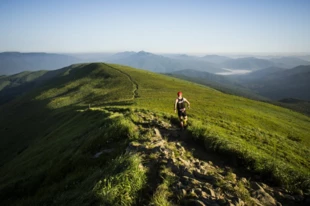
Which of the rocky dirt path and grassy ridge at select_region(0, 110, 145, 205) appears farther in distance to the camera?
the rocky dirt path

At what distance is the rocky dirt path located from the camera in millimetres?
8054

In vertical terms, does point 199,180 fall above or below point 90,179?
above

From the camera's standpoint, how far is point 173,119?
21.0 m

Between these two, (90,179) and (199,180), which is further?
(90,179)

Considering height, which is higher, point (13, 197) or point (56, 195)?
point (56, 195)

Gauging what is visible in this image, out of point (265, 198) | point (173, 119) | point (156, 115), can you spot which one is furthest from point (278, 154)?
point (265, 198)

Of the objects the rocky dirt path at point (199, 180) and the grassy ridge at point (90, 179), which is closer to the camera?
the grassy ridge at point (90, 179)

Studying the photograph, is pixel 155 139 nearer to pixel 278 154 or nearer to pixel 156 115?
pixel 156 115

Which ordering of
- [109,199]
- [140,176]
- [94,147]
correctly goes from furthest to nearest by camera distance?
[94,147] → [140,176] → [109,199]

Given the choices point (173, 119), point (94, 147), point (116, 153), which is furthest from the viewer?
point (173, 119)

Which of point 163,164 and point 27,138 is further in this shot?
point 27,138

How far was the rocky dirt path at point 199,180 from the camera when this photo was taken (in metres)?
8.05

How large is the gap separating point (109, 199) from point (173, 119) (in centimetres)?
1418

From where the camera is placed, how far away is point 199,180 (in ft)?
30.5
